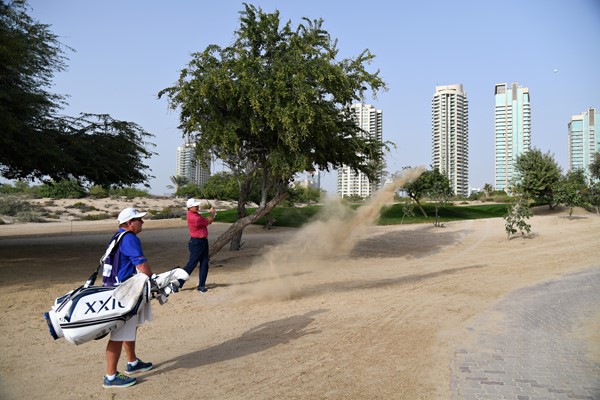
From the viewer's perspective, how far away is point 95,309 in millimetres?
4398

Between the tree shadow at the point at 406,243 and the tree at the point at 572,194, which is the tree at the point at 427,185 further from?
the tree at the point at 572,194

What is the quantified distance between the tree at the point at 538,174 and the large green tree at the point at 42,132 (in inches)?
1167

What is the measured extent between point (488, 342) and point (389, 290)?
167 inches

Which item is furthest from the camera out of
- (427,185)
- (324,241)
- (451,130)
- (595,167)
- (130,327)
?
(451,130)

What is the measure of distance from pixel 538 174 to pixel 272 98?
30.4 m

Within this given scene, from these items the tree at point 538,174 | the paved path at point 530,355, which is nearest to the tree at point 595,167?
the tree at point 538,174

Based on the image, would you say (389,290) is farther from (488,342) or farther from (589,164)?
(589,164)

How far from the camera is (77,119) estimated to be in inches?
647

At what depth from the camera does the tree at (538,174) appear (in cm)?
3488

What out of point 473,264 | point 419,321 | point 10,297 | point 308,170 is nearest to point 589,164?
point 473,264

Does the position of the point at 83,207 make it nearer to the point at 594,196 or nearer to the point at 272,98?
the point at 272,98

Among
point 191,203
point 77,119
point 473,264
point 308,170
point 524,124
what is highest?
→ point 524,124

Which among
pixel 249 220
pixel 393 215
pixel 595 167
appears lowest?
pixel 393 215

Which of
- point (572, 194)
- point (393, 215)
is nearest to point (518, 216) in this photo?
point (572, 194)
